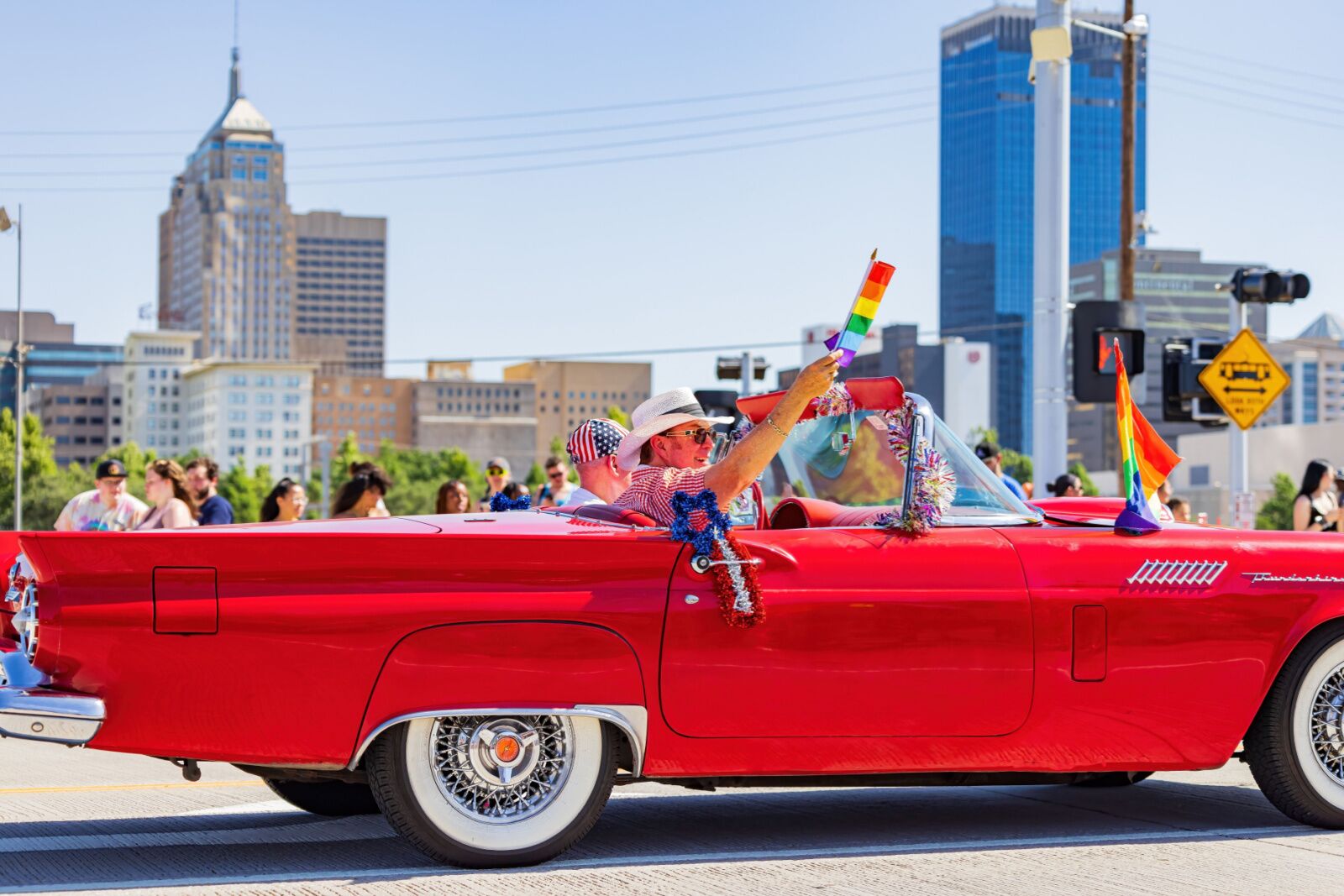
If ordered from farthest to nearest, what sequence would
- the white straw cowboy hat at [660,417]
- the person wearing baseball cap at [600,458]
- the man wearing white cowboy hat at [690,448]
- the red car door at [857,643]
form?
the person wearing baseball cap at [600,458], the white straw cowboy hat at [660,417], the man wearing white cowboy hat at [690,448], the red car door at [857,643]

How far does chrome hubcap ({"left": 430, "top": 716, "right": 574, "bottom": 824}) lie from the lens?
498 centimetres

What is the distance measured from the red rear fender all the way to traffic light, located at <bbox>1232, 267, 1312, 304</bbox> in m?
11.3

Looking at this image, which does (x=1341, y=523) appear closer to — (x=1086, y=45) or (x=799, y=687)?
(x=799, y=687)

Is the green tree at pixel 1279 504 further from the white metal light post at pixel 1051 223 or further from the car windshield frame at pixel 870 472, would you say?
the car windshield frame at pixel 870 472

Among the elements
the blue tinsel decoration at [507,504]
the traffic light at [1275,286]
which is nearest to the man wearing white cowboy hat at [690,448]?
the blue tinsel decoration at [507,504]

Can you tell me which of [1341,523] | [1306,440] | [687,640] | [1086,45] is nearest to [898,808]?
[687,640]

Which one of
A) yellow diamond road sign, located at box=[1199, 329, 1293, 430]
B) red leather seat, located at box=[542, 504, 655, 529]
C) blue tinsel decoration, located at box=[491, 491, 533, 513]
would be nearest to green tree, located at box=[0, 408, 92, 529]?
yellow diamond road sign, located at box=[1199, 329, 1293, 430]

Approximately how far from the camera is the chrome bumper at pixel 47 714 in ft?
15.3

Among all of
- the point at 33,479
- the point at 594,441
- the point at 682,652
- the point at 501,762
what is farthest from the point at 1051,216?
the point at 33,479

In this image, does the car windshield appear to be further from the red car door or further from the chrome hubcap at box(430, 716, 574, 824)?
the chrome hubcap at box(430, 716, 574, 824)

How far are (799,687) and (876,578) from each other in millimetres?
428

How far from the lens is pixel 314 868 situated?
198 inches

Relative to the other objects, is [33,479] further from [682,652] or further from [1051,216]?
[682,652]

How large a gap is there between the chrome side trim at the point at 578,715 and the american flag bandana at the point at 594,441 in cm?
144
